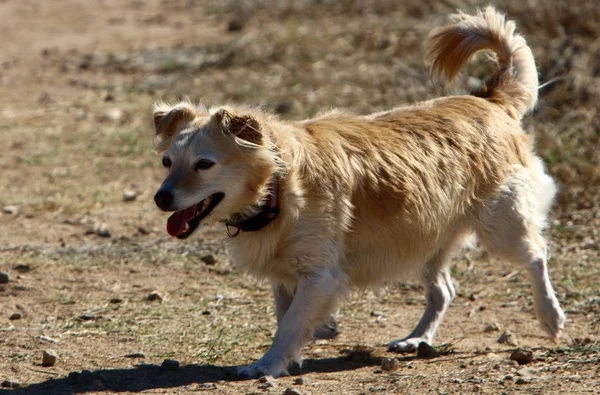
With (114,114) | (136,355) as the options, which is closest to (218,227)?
(136,355)

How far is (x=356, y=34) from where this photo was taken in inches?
542

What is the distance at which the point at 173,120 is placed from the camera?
207 inches

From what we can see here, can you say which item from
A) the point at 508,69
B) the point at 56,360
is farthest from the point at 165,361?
the point at 508,69

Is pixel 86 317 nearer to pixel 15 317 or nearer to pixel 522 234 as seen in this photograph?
pixel 15 317

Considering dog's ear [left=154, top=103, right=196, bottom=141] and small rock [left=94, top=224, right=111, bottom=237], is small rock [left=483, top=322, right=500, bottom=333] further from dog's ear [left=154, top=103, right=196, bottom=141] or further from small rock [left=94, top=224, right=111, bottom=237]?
small rock [left=94, top=224, right=111, bottom=237]

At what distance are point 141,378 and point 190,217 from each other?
2.85 feet

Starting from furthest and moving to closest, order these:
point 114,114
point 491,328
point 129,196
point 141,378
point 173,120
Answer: point 114,114 < point 129,196 < point 491,328 < point 173,120 < point 141,378

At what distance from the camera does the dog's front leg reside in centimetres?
497

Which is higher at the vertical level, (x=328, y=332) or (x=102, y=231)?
(x=328, y=332)

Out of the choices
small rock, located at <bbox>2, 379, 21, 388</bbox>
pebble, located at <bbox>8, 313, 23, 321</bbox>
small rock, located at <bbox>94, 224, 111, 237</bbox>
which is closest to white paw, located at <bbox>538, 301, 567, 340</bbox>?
small rock, located at <bbox>2, 379, 21, 388</bbox>

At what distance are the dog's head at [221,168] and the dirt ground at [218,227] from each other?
0.86 m

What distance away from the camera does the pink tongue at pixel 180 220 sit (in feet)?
16.3

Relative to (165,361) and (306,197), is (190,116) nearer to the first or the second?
(306,197)

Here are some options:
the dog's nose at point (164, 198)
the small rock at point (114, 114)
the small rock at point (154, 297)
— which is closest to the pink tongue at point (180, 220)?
the dog's nose at point (164, 198)
